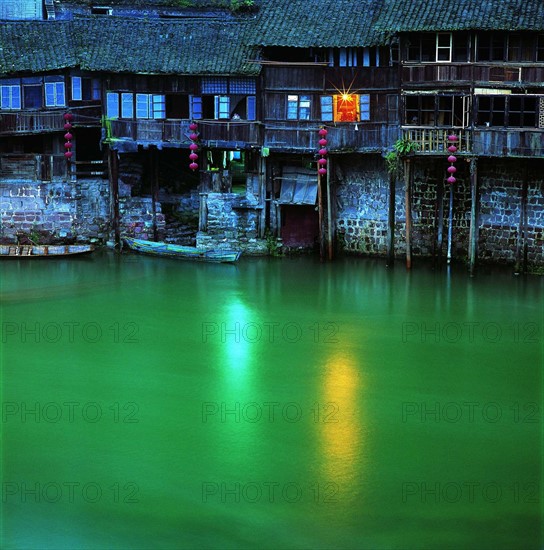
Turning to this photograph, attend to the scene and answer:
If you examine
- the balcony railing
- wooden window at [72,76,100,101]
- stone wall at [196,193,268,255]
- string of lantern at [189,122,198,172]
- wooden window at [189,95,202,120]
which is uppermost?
wooden window at [72,76,100,101]

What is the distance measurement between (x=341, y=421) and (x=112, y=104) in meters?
21.8

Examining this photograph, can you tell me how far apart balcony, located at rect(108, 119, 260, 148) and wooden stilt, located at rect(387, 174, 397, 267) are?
17.7 feet

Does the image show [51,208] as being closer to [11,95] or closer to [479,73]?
[11,95]

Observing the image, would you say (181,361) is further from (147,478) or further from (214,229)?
(214,229)

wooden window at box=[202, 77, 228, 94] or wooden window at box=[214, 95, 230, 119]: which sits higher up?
wooden window at box=[202, 77, 228, 94]

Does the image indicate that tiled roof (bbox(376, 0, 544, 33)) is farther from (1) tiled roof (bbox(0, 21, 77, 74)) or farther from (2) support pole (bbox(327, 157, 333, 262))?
(1) tiled roof (bbox(0, 21, 77, 74))

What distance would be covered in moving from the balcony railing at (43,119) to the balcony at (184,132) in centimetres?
96

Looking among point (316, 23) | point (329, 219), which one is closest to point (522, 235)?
point (329, 219)

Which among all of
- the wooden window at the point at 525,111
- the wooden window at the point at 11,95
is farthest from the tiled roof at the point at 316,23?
the wooden window at the point at 11,95

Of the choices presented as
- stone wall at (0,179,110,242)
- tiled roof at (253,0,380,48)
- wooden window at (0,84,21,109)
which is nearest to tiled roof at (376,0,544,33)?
tiled roof at (253,0,380,48)

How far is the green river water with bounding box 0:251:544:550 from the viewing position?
23.2 meters

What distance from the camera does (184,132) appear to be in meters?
45.4

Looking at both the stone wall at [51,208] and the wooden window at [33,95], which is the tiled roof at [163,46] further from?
the stone wall at [51,208]

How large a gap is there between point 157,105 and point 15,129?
552cm
